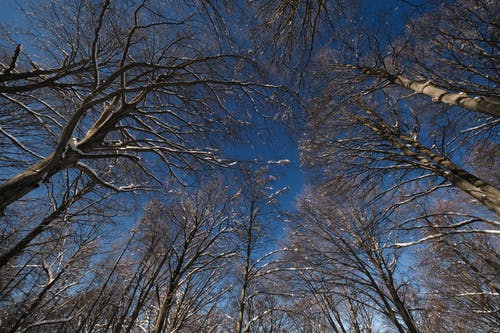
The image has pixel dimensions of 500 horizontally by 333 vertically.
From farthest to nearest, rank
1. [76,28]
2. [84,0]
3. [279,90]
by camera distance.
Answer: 1. [279,90]
2. [76,28]
3. [84,0]

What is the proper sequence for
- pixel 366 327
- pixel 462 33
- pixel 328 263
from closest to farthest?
pixel 462 33 → pixel 328 263 → pixel 366 327

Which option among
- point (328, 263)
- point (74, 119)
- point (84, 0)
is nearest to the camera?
point (74, 119)

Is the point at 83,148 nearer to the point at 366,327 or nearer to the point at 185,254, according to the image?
the point at 185,254

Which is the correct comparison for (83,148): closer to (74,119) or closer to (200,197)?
(74,119)

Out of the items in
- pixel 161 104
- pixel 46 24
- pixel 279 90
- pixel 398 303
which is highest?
pixel 161 104

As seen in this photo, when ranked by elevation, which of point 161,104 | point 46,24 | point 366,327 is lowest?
point 366,327

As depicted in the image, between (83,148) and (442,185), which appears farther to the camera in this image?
(442,185)

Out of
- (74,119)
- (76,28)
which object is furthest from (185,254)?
(76,28)

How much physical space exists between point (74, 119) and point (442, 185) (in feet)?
17.4

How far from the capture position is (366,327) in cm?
936

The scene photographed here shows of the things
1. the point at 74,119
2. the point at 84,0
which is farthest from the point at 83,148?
the point at 84,0

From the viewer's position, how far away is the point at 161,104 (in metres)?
4.53

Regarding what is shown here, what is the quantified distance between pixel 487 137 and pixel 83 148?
762cm

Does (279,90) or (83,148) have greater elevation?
(279,90)
